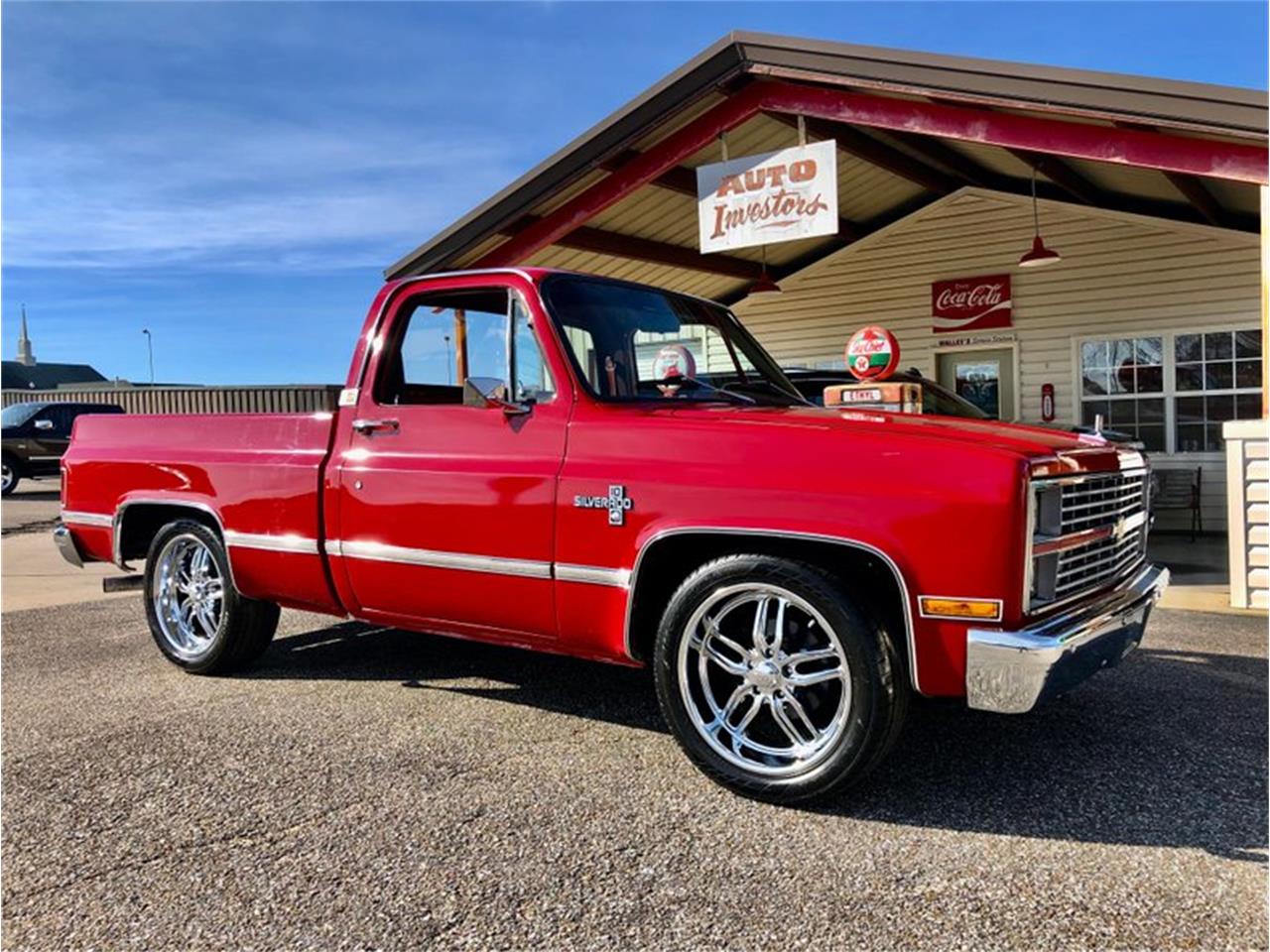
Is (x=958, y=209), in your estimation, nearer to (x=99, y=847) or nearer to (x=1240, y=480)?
(x=1240, y=480)

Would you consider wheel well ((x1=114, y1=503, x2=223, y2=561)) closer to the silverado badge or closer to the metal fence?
the silverado badge

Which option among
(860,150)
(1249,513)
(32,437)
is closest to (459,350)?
(1249,513)

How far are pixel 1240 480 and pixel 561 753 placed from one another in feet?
18.7

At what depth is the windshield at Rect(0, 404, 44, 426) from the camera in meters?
19.3

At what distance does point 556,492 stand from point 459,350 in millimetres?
1582

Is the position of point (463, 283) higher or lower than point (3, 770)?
higher

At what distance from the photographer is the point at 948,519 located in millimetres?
3057

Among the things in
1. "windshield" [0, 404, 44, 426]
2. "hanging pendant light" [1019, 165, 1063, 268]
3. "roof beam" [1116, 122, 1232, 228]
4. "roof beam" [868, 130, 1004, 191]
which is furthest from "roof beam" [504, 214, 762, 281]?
→ "windshield" [0, 404, 44, 426]

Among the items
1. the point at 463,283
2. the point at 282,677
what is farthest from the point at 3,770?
the point at 463,283

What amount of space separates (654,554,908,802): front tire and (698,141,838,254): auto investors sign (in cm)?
549

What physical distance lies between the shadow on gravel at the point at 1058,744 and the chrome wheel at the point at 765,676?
260 millimetres

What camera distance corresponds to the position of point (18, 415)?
64.0ft

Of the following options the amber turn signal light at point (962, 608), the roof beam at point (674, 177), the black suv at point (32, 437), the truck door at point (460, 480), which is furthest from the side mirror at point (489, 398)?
the black suv at point (32, 437)

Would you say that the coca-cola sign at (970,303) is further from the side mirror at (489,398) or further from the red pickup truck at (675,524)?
the side mirror at (489,398)
